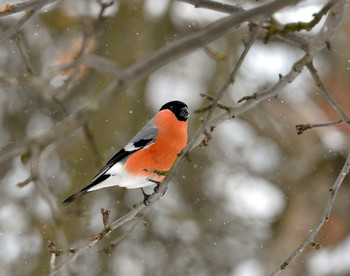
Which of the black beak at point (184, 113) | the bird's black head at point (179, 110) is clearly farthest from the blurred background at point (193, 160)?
the black beak at point (184, 113)

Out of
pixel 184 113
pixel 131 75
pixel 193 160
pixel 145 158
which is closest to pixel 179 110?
pixel 184 113

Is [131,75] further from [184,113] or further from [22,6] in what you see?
[184,113]

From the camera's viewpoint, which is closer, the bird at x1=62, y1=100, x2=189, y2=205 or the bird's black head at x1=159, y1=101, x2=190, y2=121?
the bird at x1=62, y1=100, x2=189, y2=205

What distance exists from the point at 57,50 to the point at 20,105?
33.0 inches

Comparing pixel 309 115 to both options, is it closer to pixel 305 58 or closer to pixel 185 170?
Result: pixel 185 170

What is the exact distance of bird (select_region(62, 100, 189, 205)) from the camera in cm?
402

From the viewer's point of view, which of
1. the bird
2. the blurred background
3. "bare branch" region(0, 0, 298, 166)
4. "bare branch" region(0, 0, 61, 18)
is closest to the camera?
"bare branch" region(0, 0, 298, 166)

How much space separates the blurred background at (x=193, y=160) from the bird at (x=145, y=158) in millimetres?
1995

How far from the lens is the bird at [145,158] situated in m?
4.02

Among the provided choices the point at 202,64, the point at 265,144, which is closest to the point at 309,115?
the point at 265,144

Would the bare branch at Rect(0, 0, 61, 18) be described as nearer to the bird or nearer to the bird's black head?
the bird

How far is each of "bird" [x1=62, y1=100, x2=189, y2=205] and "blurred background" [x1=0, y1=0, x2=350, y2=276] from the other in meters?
2.00

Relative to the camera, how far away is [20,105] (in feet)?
20.2

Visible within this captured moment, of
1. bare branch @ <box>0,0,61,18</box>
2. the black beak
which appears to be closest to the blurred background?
the black beak
